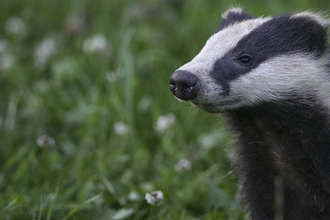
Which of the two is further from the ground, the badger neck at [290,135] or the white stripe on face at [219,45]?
the white stripe on face at [219,45]

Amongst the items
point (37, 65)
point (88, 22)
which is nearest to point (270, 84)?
point (37, 65)

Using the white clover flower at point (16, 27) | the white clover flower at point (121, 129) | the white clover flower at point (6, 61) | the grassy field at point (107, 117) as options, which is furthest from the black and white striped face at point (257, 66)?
the white clover flower at point (16, 27)

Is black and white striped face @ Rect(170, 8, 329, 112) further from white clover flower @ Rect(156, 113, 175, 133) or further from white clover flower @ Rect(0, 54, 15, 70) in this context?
white clover flower @ Rect(0, 54, 15, 70)

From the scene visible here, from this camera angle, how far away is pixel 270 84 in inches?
145

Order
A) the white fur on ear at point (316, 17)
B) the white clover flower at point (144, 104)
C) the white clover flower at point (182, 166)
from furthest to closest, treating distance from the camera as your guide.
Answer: the white clover flower at point (144, 104)
the white clover flower at point (182, 166)
the white fur on ear at point (316, 17)

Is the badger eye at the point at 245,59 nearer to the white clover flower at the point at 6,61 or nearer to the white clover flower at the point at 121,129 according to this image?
the white clover flower at the point at 121,129

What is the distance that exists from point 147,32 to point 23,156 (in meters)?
2.49

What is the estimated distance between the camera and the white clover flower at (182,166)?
191 inches

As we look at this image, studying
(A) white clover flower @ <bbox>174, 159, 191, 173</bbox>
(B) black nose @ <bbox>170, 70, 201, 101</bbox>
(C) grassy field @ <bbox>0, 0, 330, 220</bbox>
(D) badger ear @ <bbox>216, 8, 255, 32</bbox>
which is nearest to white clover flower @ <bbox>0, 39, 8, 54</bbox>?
(C) grassy field @ <bbox>0, 0, 330, 220</bbox>

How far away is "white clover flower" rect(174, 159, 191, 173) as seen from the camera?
4852 mm

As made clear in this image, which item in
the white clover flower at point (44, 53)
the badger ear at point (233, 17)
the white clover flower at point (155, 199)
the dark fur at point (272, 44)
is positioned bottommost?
the white clover flower at point (155, 199)

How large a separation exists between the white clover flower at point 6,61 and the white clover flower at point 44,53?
268 millimetres

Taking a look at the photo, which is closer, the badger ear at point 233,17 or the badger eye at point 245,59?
the badger eye at point 245,59

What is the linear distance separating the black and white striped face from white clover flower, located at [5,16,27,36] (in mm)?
3516
